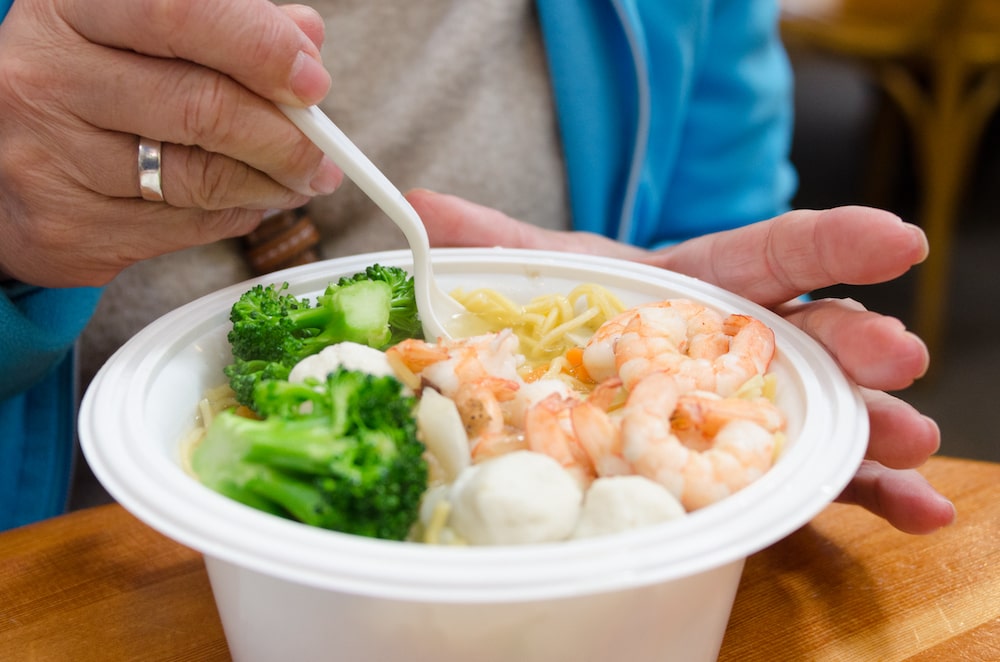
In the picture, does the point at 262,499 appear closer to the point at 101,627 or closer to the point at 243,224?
the point at 101,627

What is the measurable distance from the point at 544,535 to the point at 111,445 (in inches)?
22.1

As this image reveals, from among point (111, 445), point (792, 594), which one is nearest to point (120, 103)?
point (111, 445)

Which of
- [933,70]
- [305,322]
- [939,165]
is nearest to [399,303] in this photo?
[305,322]

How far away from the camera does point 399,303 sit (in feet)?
5.19

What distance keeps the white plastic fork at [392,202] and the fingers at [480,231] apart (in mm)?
202

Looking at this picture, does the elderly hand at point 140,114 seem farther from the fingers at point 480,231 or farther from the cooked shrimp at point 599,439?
the cooked shrimp at point 599,439

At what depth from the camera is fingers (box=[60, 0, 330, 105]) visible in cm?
117

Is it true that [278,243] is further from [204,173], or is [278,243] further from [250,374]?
[250,374]

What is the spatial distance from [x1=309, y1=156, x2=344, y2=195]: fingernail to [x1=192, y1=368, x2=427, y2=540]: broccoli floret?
495 millimetres

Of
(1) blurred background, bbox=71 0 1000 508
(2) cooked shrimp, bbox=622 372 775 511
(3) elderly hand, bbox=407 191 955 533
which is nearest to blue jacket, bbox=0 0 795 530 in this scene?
(3) elderly hand, bbox=407 191 955 533

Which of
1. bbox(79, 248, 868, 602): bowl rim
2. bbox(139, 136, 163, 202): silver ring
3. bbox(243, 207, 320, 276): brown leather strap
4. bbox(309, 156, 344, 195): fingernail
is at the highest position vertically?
bbox(139, 136, 163, 202): silver ring

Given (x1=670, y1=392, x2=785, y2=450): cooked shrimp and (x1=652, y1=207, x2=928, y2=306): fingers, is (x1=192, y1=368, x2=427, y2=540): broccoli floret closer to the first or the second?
(x1=670, y1=392, x2=785, y2=450): cooked shrimp

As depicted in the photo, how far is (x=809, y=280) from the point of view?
4.83 ft

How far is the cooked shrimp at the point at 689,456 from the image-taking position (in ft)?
3.43
